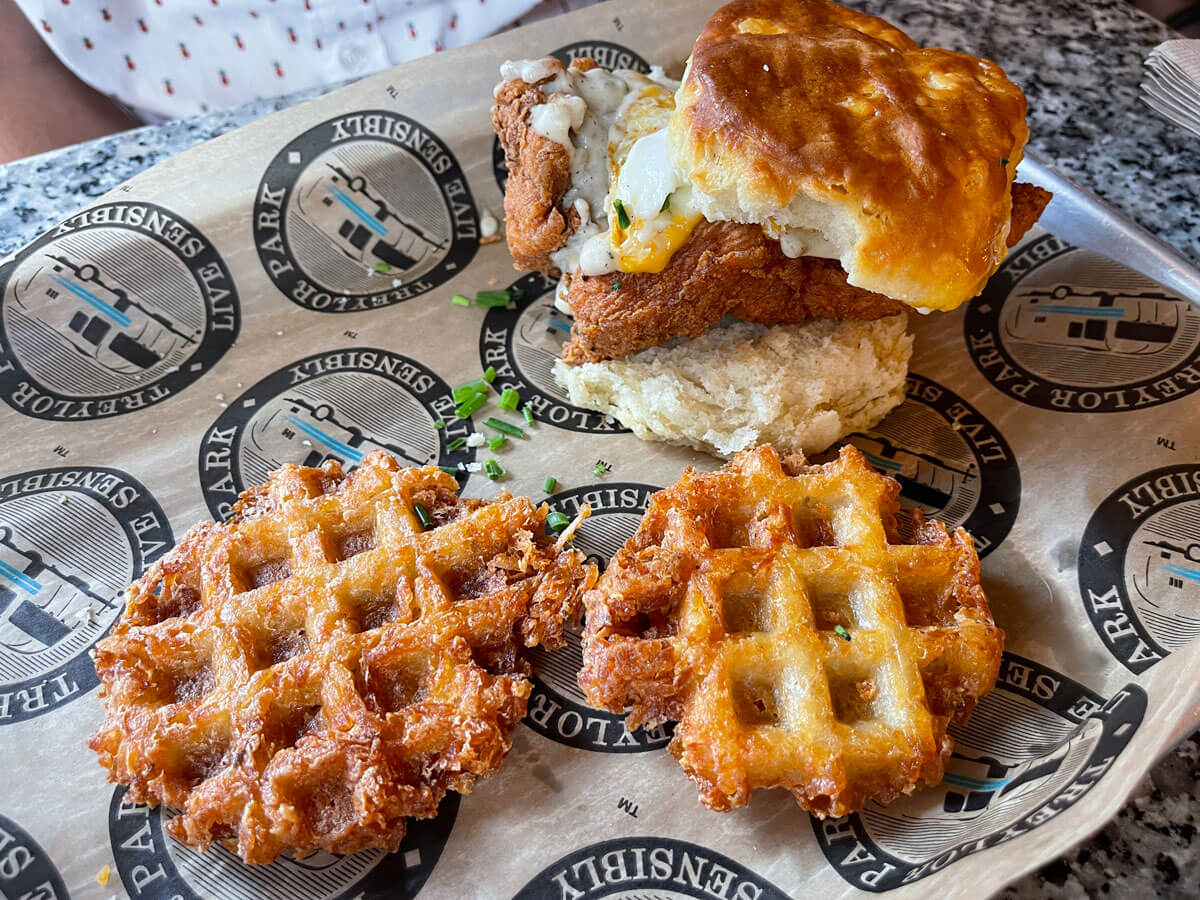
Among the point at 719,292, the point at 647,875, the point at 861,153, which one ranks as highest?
the point at 861,153

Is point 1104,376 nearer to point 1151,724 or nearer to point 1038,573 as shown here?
point 1038,573

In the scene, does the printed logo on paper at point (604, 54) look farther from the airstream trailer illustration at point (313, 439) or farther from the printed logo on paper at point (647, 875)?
the printed logo on paper at point (647, 875)

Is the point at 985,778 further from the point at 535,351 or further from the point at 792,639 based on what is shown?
the point at 535,351

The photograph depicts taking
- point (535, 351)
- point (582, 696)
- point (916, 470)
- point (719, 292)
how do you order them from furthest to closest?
point (535, 351), point (916, 470), point (719, 292), point (582, 696)

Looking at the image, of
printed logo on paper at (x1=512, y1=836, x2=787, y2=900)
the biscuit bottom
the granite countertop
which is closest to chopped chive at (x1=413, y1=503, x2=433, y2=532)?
the biscuit bottom

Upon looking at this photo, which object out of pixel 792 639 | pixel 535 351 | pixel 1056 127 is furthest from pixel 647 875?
pixel 1056 127

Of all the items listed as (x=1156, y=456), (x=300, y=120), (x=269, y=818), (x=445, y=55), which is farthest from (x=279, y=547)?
(x=1156, y=456)

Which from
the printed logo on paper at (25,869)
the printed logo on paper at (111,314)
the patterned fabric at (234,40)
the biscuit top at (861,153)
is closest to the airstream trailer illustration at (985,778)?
the biscuit top at (861,153)
